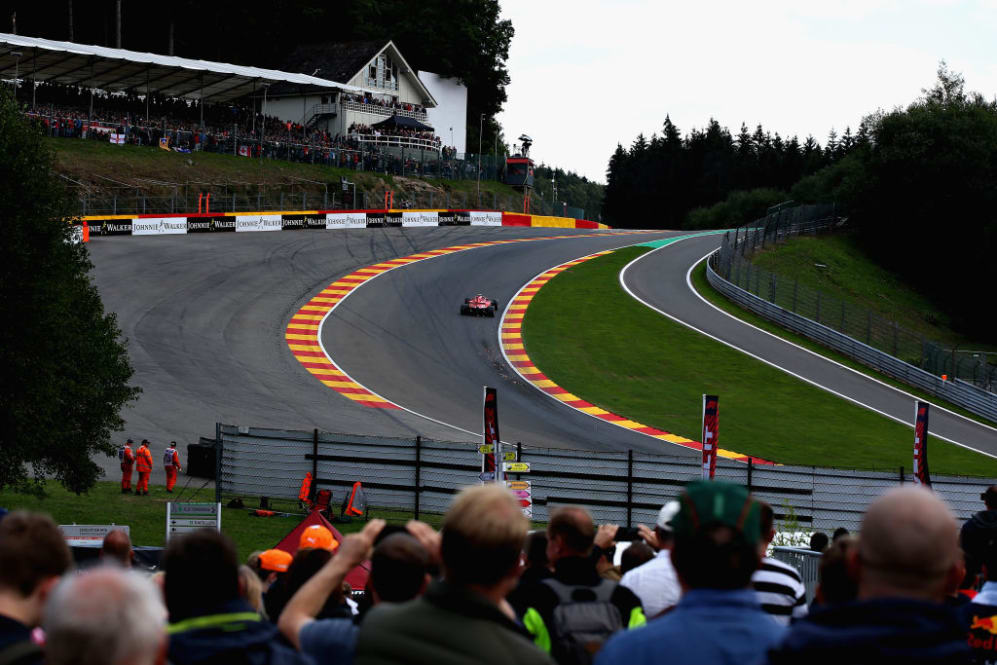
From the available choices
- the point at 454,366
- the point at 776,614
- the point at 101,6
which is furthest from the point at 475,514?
the point at 101,6

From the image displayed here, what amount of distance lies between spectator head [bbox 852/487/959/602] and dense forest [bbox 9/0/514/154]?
84456 mm

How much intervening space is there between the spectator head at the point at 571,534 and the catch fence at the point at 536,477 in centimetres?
1733

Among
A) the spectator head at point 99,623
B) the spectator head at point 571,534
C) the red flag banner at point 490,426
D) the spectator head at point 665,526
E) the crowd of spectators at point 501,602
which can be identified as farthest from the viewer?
the red flag banner at point 490,426

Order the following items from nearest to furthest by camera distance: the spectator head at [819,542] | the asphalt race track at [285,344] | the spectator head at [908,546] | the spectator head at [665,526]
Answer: the spectator head at [908,546], the spectator head at [665,526], the spectator head at [819,542], the asphalt race track at [285,344]

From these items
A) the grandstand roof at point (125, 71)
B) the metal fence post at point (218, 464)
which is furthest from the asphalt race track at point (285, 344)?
the grandstand roof at point (125, 71)

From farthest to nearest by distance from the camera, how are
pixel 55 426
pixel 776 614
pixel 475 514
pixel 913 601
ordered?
pixel 55 426, pixel 776 614, pixel 475 514, pixel 913 601

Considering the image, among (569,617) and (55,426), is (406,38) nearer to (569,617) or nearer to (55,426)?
(55,426)

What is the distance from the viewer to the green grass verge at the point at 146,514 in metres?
19.3

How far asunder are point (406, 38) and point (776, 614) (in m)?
94.6

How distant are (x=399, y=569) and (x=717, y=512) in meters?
1.35

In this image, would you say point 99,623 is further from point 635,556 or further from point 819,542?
point 819,542

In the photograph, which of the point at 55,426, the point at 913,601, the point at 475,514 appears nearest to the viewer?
the point at 913,601

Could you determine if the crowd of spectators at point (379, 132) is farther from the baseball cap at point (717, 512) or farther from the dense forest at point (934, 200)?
the baseball cap at point (717, 512)

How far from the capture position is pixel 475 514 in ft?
11.8
